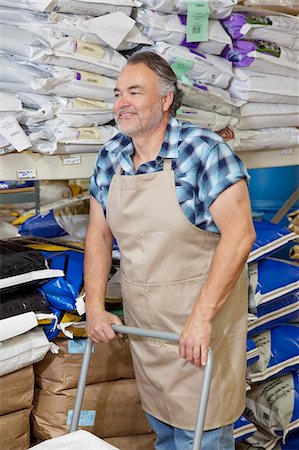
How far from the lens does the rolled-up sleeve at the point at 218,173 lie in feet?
6.70

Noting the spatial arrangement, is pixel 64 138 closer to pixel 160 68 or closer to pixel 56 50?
pixel 56 50

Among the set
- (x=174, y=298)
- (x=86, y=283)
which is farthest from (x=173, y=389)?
(x=86, y=283)

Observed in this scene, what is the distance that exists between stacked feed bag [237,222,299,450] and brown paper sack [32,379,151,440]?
563mm

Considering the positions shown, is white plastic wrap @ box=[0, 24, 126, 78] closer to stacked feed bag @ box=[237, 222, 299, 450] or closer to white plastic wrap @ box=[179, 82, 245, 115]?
white plastic wrap @ box=[179, 82, 245, 115]

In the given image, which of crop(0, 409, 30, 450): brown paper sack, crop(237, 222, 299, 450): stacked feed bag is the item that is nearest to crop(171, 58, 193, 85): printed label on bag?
crop(237, 222, 299, 450): stacked feed bag

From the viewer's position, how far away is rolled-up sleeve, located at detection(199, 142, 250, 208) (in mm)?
2041

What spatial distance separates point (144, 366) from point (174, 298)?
0.89 feet

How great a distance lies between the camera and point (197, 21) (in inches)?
104

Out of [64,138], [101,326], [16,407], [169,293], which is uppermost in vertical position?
[64,138]

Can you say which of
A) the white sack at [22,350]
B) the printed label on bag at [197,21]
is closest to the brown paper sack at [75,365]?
the white sack at [22,350]

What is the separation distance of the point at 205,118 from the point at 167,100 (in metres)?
0.56

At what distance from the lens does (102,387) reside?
2598mm

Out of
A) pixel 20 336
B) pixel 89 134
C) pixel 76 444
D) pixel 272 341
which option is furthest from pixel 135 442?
pixel 89 134

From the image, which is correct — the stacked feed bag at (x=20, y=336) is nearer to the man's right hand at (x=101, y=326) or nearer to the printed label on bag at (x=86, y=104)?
the man's right hand at (x=101, y=326)
